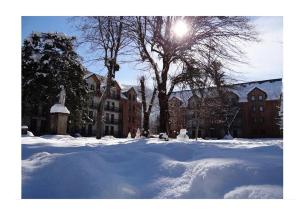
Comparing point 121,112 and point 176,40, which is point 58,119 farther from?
point 121,112

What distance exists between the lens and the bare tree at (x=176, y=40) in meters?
7.48

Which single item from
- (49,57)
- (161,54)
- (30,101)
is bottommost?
(30,101)

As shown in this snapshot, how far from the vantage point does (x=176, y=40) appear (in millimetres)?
8141

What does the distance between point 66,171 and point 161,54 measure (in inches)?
214

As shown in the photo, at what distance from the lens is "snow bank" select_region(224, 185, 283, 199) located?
145 inches

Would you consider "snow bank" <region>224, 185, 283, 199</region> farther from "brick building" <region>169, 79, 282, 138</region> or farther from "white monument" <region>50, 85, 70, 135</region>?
"brick building" <region>169, 79, 282, 138</region>

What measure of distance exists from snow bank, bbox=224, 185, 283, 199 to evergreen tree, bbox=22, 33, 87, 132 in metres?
12.6

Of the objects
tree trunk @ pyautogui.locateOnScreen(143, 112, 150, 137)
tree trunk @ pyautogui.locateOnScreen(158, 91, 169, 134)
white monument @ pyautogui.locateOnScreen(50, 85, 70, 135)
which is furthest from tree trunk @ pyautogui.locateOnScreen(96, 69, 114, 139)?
tree trunk @ pyautogui.locateOnScreen(158, 91, 169, 134)

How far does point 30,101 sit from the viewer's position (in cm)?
1598

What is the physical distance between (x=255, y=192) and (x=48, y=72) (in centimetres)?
1394

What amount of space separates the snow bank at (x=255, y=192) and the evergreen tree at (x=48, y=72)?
41.5 ft
